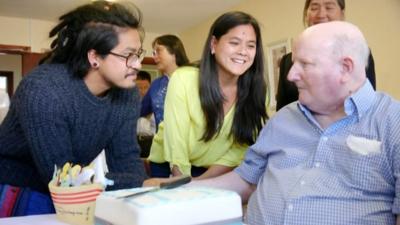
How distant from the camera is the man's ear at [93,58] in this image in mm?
1291

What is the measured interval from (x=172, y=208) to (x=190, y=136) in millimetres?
1101

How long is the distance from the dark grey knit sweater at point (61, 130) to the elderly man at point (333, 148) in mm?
337

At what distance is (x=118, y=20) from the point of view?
4.30 feet

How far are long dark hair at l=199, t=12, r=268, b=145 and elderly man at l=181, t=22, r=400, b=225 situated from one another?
355mm

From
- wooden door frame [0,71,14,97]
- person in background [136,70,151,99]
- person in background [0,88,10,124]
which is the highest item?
person in background [0,88,10,124]

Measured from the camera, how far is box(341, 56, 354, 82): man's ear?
3.79ft

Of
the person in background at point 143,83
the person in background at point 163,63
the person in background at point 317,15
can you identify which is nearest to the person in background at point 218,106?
the person in background at point 317,15

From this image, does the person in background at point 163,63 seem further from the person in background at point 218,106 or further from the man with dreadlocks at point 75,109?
the man with dreadlocks at point 75,109

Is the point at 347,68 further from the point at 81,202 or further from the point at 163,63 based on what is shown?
the point at 163,63

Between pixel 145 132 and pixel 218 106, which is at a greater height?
pixel 218 106

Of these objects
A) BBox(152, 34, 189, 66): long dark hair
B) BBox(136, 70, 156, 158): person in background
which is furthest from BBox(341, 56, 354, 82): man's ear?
BBox(152, 34, 189, 66): long dark hair

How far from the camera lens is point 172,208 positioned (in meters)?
0.59

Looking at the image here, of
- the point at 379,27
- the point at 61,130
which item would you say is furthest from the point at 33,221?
the point at 379,27

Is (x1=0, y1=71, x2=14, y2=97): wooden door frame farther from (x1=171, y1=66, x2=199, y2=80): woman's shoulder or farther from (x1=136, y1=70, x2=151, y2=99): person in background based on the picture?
(x1=171, y1=66, x2=199, y2=80): woman's shoulder
